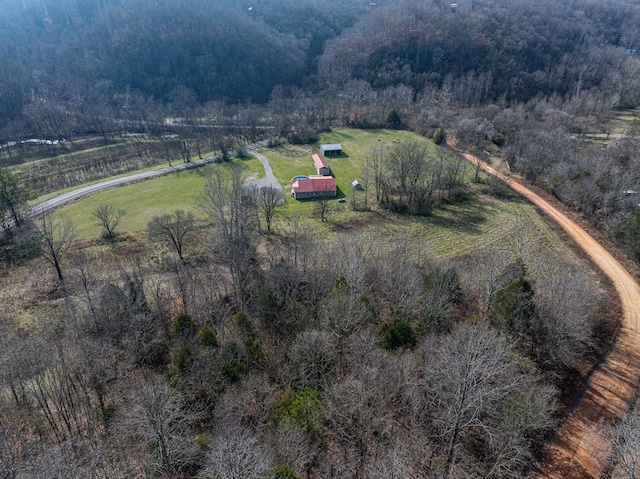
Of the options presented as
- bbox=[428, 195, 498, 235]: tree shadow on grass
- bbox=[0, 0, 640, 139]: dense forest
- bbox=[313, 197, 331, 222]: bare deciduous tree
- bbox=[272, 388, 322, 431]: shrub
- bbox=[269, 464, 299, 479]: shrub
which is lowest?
bbox=[428, 195, 498, 235]: tree shadow on grass

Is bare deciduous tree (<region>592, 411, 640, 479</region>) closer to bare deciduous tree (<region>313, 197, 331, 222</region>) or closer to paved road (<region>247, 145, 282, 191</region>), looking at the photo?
bare deciduous tree (<region>313, 197, 331, 222</region>)

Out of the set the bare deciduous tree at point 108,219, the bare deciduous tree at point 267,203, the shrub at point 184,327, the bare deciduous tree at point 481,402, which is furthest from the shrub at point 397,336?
the bare deciduous tree at point 108,219

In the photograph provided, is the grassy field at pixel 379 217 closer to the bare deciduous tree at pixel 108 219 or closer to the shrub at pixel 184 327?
the bare deciduous tree at pixel 108 219

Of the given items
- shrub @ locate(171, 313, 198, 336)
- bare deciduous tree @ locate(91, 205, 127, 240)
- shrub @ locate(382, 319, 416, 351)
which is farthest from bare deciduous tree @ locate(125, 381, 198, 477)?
bare deciduous tree @ locate(91, 205, 127, 240)

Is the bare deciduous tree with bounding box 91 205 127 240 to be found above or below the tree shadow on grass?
above

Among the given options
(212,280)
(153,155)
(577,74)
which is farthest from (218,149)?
(577,74)

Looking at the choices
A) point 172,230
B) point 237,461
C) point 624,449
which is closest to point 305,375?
point 237,461

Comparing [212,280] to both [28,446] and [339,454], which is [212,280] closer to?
[28,446]
